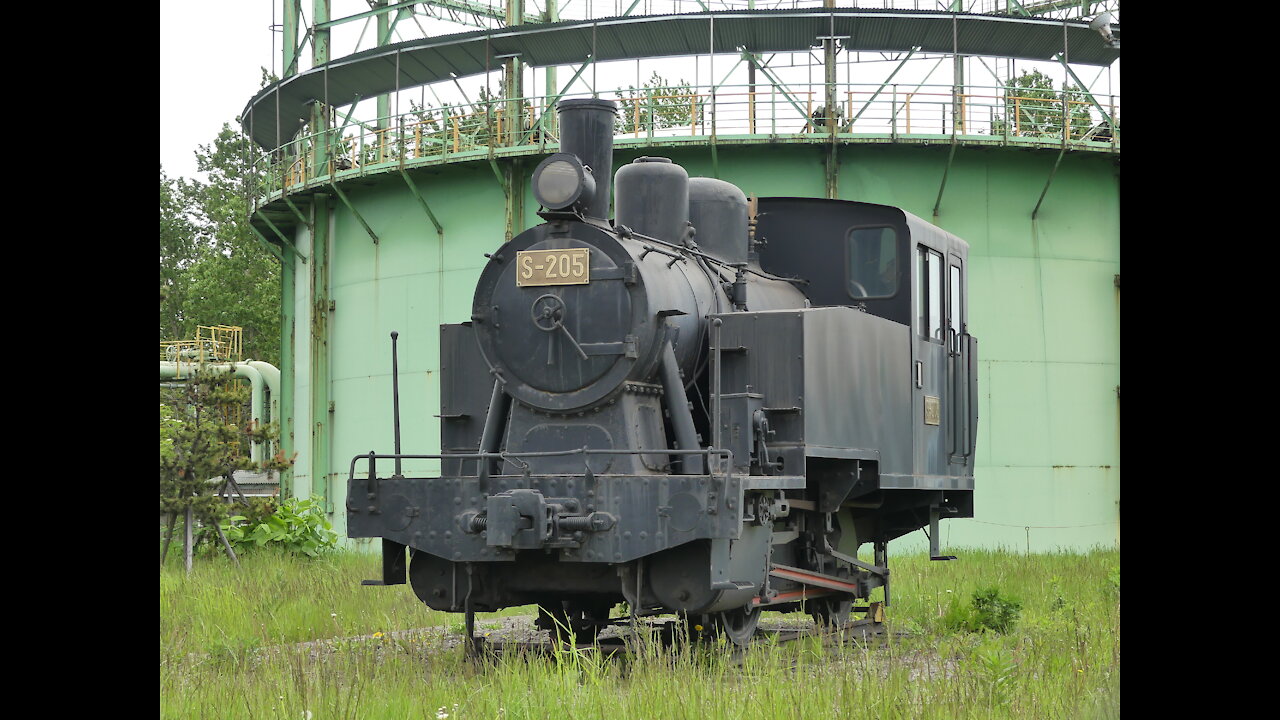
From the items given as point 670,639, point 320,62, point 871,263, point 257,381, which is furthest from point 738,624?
point 257,381

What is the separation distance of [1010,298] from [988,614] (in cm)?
951

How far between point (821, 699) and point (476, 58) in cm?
1793

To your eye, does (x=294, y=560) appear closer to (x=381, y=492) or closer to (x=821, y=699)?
(x=381, y=492)

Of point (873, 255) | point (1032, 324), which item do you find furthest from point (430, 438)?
point (873, 255)

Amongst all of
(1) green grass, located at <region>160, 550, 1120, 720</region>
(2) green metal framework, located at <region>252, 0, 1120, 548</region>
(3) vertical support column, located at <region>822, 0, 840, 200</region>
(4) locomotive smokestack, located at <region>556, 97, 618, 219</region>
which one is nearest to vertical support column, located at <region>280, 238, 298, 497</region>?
(2) green metal framework, located at <region>252, 0, 1120, 548</region>

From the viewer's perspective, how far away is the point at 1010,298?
1873cm

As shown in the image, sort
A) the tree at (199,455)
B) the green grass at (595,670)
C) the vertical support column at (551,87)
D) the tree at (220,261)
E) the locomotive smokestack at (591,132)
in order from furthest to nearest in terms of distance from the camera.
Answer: the tree at (220,261), the vertical support column at (551,87), the tree at (199,455), the locomotive smokestack at (591,132), the green grass at (595,670)

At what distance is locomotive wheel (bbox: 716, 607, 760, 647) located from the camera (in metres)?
8.31

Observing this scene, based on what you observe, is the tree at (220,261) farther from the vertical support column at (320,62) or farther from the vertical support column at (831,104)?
the vertical support column at (831,104)

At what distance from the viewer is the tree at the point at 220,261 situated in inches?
1651

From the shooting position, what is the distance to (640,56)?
2162cm

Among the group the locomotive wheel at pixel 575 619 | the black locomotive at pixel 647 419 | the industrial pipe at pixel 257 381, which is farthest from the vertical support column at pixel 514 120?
the industrial pipe at pixel 257 381

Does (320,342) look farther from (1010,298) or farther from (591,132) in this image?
(591,132)

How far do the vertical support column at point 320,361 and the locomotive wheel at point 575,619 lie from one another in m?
12.1
